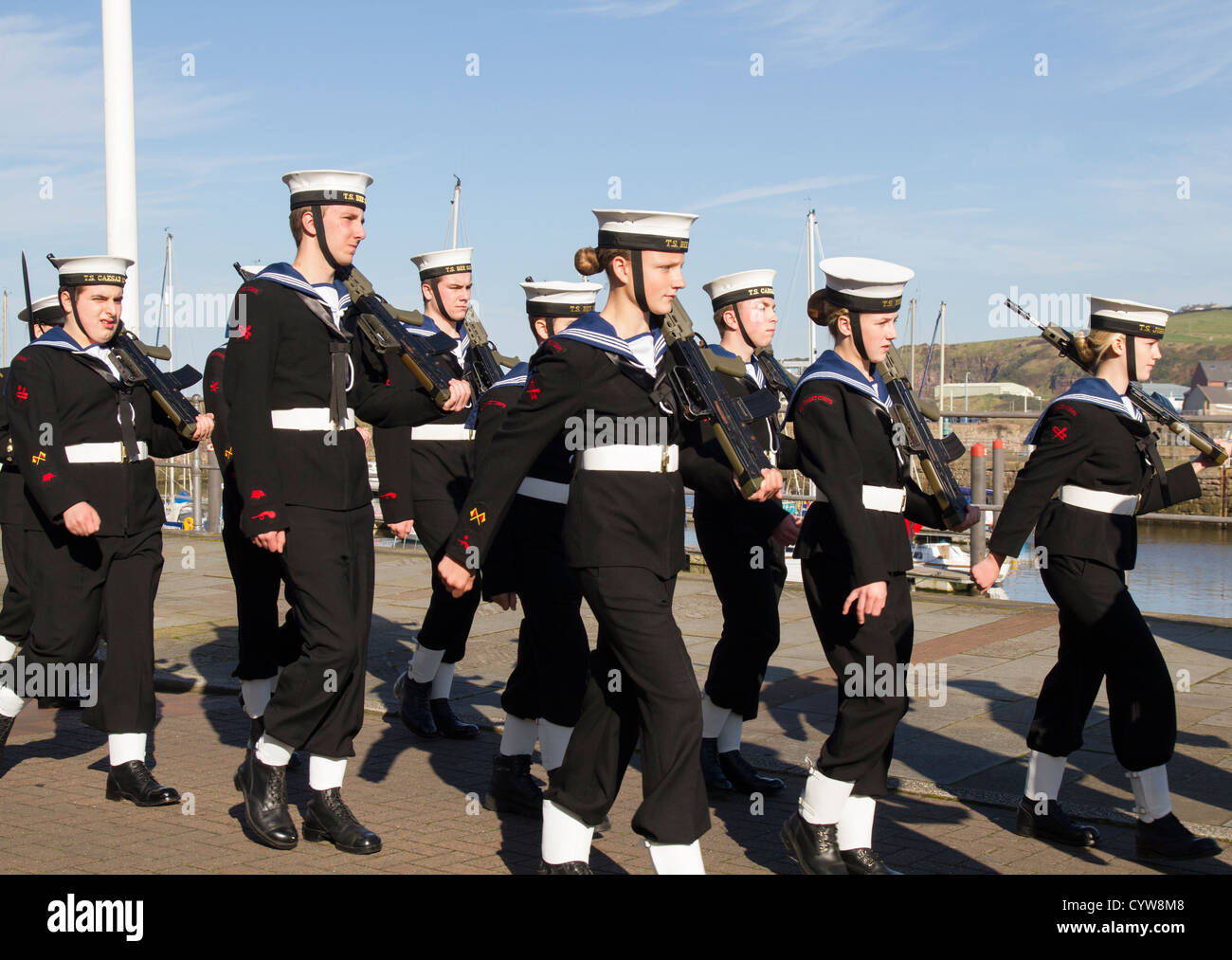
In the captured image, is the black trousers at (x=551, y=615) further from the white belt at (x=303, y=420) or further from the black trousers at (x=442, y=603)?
the black trousers at (x=442, y=603)

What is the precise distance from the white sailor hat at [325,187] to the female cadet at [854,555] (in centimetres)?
175

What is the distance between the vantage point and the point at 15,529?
296 inches

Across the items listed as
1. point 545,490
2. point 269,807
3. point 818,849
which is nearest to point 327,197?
point 545,490

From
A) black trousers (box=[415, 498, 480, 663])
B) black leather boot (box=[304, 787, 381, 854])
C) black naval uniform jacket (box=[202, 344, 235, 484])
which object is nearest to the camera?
black leather boot (box=[304, 787, 381, 854])

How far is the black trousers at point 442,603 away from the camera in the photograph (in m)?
7.08

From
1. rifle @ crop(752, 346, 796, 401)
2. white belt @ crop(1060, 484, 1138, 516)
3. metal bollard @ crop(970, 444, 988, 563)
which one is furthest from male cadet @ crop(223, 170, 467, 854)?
metal bollard @ crop(970, 444, 988, 563)

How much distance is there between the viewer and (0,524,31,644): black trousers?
7.00 m

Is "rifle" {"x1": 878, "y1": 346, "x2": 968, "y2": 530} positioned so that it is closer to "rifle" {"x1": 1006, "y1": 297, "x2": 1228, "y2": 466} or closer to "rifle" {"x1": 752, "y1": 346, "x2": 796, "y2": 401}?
"rifle" {"x1": 1006, "y1": 297, "x2": 1228, "y2": 466}

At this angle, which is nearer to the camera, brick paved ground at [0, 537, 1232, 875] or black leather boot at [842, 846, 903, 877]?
black leather boot at [842, 846, 903, 877]

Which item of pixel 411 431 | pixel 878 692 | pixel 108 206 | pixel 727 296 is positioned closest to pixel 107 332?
pixel 411 431

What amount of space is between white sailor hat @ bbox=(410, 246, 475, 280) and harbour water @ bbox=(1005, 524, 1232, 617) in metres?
12.3

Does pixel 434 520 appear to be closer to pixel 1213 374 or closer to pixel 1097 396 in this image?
pixel 1097 396
